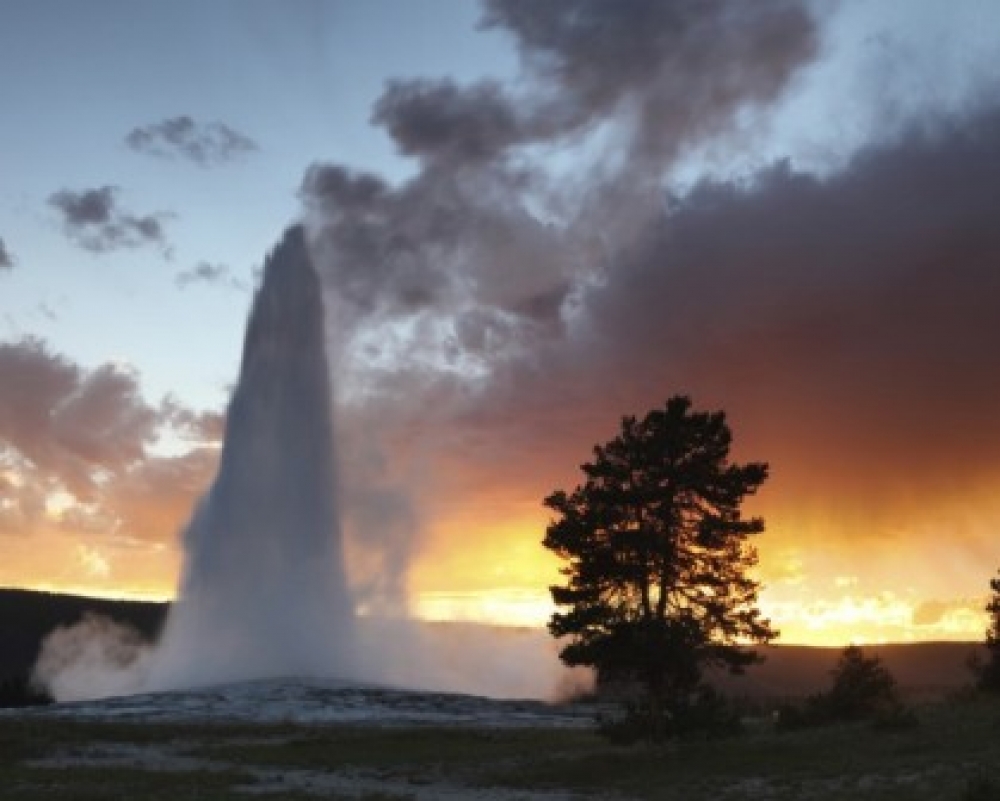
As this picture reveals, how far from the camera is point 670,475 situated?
38906 mm

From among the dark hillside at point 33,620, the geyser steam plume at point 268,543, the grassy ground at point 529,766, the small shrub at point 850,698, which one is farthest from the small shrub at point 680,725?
the dark hillside at point 33,620

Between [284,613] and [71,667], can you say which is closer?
[284,613]

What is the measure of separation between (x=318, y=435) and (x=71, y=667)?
29.1 metres

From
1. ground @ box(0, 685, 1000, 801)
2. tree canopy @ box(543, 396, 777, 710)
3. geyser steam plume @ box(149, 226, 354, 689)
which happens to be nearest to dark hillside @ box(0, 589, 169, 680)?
geyser steam plume @ box(149, 226, 354, 689)

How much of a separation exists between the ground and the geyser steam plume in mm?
23531

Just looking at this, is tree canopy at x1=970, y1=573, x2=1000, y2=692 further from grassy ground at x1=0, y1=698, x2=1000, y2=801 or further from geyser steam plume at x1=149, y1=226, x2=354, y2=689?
geyser steam plume at x1=149, y1=226, x2=354, y2=689

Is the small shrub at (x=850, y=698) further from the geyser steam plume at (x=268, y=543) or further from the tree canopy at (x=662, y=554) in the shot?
the geyser steam plume at (x=268, y=543)

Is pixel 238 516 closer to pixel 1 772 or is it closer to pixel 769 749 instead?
pixel 1 772

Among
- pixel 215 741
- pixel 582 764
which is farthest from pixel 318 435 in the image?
pixel 582 764

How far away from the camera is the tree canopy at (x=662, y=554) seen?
38.2 meters

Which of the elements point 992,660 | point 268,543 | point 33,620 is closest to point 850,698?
point 992,660

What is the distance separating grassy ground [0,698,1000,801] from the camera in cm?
2517

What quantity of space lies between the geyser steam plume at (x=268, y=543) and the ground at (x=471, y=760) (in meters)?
23.5

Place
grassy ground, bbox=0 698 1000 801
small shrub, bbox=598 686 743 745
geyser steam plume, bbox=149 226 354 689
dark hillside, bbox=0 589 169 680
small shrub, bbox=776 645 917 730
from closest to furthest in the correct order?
1. grassy ground, bbox=0 698 1000 801
2. small shrub, bbox=598 686 743 745
3. small shrub, bbox=776 645 917 730
4. geyser steam plume, bbox=149 226 354 689
5. dark hillside, bbox=0 589 169 680
